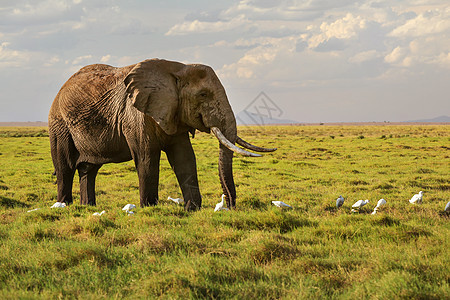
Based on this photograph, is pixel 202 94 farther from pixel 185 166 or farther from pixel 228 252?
pixel 228 252

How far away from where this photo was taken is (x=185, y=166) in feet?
31.9

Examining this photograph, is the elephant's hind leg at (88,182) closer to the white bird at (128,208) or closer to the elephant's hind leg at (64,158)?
the elephant's hind leg at (64,158)

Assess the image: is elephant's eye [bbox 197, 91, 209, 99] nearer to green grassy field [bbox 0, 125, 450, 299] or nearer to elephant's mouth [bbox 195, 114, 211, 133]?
elephant's mouth [bbox 195, 114, 211, 133]

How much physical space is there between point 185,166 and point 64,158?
349 cm

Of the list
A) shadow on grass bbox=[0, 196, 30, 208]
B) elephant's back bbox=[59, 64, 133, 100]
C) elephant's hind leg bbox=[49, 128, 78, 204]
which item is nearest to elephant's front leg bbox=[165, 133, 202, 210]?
elephant's back bbox=[59, 64, 133, 100]

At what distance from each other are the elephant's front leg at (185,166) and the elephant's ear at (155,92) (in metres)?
0.66

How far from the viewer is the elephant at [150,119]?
8.97m

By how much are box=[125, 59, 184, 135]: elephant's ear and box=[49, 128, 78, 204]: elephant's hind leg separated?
2896mm

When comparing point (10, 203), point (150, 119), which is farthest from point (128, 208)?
point (10, 203)

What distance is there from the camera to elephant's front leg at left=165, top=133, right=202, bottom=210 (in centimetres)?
969

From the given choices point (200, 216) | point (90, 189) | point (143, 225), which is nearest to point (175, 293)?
point (143, 225)

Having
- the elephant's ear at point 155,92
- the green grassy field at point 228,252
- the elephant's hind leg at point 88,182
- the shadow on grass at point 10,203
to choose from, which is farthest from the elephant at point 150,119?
the shadow on grass at point 10,203

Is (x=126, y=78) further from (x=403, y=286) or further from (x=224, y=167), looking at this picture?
(x=403, y=286)

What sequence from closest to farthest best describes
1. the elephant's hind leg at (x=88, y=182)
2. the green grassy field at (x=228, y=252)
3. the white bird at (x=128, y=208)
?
1. the green grassy field at (x=228, y=252)
2. the white bird at (x=128, y=208)
3. the elephant's hind leg at (x=88, y=182)
